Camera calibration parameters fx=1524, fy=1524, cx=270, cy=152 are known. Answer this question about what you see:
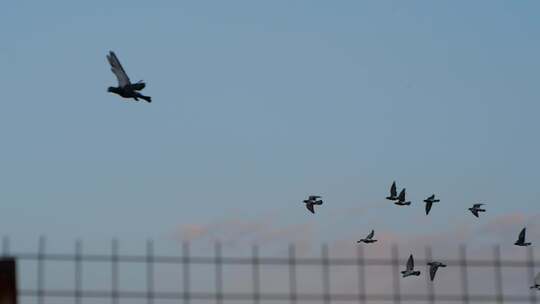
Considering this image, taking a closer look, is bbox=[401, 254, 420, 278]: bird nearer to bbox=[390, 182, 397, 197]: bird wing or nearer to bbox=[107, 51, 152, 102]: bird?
bbox=[390, 182, 397, 197]: bird wing

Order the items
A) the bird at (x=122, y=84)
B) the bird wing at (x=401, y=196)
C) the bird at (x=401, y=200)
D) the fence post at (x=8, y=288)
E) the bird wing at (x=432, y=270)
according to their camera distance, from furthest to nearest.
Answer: the bird wing at (x=401, y=196) < the bird at (x=401, y=200) < the bird wing at (x=432, y=270) < the bird at (x=122, y=84) < the fence post at (x=8, y=288)

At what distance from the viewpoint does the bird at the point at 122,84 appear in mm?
43069

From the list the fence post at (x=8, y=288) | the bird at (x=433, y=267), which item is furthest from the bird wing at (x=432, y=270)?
the fence post at (x=8, y=288)

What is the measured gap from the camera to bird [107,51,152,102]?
141ft

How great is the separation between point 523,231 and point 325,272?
28.9 feet

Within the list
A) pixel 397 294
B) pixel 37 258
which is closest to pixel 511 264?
pixel 397 294

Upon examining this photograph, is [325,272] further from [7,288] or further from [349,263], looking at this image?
[7,288]

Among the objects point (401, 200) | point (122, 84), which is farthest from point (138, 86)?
point (401, 200)

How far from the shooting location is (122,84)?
43875 mm

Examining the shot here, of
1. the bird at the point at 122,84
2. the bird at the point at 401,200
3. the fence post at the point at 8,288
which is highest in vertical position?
the bird at the point at 122,84

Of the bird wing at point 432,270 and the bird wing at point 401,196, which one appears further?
the bird wing at point 401,196

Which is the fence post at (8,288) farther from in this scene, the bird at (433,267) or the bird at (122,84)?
the bird at (433,267)

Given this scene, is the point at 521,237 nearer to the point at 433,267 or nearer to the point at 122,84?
the point at 433,267

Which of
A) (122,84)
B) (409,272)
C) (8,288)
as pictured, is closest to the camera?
(8,288)
